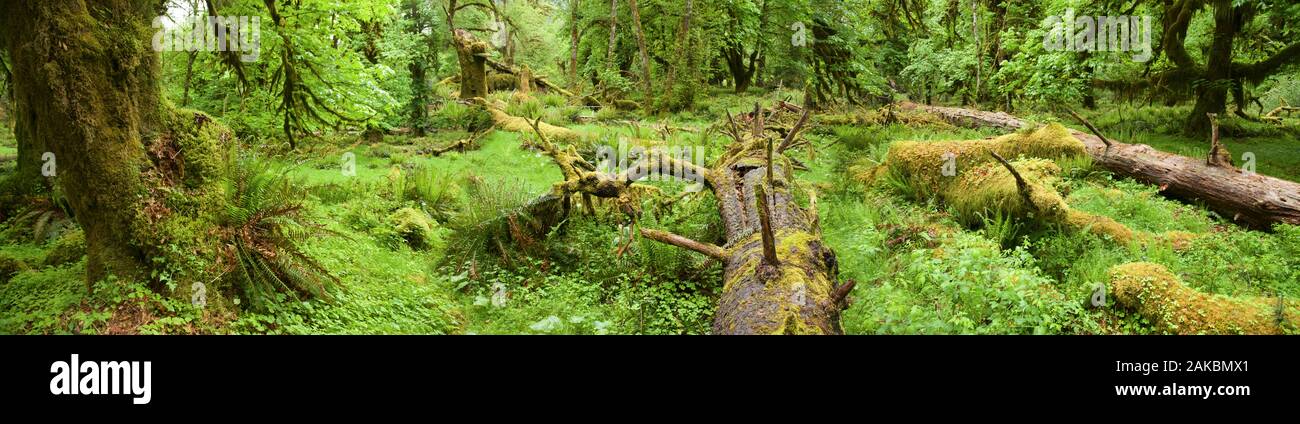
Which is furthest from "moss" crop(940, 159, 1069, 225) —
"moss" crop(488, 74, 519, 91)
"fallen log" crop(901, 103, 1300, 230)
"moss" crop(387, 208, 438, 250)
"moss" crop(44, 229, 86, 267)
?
"moss" crop(488, 74, 519, 91)

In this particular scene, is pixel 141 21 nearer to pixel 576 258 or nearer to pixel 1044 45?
pixel 576 258

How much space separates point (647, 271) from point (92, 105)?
Answer: 3899mm

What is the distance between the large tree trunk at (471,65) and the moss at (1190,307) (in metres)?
15.9

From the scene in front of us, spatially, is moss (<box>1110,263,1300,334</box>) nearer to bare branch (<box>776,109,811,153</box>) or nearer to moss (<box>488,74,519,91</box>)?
bare branch (<box>776,109,811,153</box>)

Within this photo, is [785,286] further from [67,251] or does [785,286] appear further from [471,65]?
[471,65]

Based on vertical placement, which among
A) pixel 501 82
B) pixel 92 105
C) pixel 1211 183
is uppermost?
pixel 501 82

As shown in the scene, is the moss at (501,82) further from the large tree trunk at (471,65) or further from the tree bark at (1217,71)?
the tree bark at (1217,71)

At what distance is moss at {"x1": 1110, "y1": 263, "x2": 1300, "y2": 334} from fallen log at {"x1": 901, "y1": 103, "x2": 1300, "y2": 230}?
3.43 metres

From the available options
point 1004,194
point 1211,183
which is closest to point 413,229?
point 1004,194

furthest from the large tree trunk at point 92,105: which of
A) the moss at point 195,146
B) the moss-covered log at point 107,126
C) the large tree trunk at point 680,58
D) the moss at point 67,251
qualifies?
the large tree trunk at point 680,58

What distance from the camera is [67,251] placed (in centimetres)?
416

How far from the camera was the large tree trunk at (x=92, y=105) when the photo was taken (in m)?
3.18
